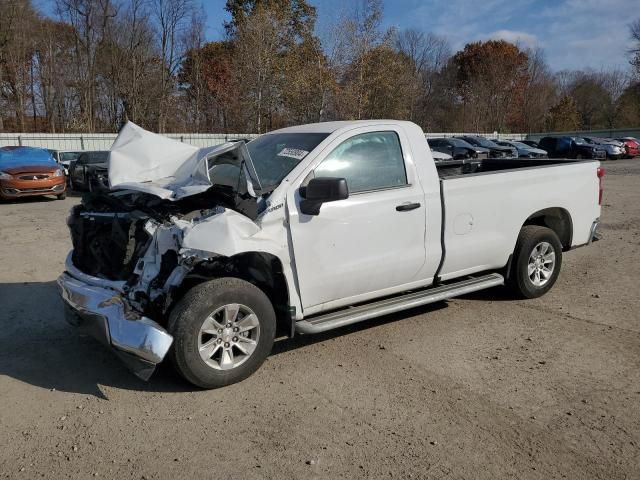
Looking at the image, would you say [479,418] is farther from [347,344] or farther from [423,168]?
[423,168]

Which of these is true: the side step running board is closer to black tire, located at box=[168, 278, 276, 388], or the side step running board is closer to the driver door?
the driver door

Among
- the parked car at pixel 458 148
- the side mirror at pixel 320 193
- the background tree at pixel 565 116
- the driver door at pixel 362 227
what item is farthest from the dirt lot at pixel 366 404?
the background tree at pixel 565 116

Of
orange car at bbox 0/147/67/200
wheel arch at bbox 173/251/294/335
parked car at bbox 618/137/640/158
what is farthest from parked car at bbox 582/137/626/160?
wheel arch at bbox 173/251/294/335

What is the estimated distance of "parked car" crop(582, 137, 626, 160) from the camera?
3466 cm

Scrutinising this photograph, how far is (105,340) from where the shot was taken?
12.3 feet

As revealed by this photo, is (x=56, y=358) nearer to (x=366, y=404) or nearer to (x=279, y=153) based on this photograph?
(x=279, y=153)

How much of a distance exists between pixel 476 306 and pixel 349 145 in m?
2.41

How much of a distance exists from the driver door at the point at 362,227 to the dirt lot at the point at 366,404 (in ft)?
1.99

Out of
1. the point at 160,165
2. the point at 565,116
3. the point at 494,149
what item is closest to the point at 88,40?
the point at 494,149

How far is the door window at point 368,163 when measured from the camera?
4.46m

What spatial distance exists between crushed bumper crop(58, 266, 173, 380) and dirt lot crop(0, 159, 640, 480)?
1.23 ft

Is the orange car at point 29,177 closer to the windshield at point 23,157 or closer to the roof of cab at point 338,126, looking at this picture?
the windshield at point 23,157

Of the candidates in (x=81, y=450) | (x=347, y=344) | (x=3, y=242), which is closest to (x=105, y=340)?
(x=81, y=450)

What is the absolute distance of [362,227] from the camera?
14.5ft
